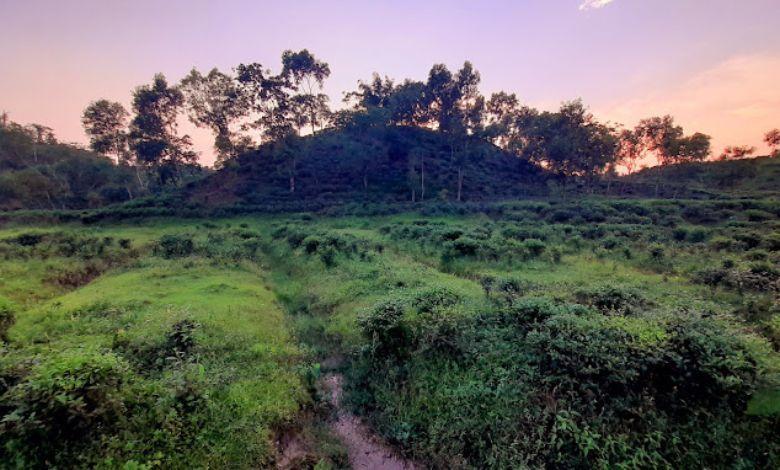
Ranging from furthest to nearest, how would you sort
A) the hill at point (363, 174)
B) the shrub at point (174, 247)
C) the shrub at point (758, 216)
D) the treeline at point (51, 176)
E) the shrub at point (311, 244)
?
the hill at point (363, 174) < the treeline at point (51, 176) < the shrub at point (758, 216) < the shrub at point (311, 244) < the shrub at point (174, 247)

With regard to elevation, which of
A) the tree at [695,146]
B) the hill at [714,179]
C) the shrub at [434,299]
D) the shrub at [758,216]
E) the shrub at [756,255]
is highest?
A: the tree at [695,146]

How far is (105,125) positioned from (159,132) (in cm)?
775

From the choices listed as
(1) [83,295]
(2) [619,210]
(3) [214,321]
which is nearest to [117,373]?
(3) [214,321]

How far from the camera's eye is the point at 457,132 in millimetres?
59000

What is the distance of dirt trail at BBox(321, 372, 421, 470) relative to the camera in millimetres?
7617

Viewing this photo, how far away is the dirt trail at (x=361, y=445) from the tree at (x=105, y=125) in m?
61.6

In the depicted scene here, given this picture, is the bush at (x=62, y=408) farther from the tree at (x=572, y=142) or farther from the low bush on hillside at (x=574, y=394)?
the tree at (x=572, y=142)

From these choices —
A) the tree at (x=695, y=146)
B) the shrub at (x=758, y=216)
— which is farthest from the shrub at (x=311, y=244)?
the tree at (x=695, y=146)

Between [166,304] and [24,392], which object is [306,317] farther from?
[24,392]

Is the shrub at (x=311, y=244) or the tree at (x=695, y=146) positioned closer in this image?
the shrub at (x=311, y=244)

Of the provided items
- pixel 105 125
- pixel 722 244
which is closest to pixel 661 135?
pixel 722 244

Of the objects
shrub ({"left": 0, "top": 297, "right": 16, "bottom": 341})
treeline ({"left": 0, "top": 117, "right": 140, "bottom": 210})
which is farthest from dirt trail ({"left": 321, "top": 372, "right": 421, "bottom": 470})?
treeline ({"left": 0, "top": 117, "right": 140, "bottom": 210})

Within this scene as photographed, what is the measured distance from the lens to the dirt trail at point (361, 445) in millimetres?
7617

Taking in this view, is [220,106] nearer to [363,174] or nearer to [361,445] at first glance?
[363,174]
